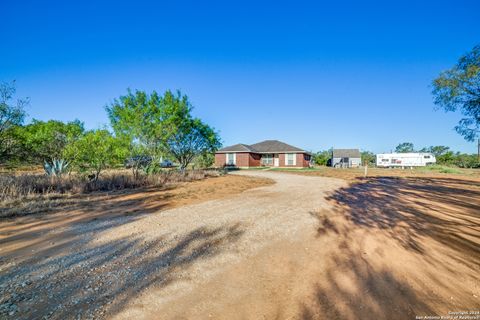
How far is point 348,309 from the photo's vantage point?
2.32 meters

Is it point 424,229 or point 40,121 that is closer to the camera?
point 424,229

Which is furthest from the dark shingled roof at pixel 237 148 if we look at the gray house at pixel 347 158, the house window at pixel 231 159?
the gray house at pixel 347 158

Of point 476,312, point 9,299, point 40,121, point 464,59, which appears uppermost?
point 464,59

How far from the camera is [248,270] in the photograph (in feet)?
10.3

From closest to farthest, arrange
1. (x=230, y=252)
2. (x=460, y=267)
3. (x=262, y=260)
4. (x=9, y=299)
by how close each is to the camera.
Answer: (x=9, y=299)
(x=460, y=267)
(x=262, y=260)
(x=230, y=252)

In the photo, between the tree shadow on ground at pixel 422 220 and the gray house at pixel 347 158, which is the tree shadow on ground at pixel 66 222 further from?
the gray house at pixel 347 158

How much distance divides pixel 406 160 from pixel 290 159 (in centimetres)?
2768

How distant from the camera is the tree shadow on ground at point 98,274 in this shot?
2.28 meters

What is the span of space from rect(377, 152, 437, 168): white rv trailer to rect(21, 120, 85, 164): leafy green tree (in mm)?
52735

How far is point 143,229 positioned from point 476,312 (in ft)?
17.7

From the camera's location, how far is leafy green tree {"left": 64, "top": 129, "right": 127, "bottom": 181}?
10828 millimetres

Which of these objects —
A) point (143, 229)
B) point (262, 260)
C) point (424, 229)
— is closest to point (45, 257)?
point (143, 229)

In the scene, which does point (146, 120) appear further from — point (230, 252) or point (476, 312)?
point (476, 312)

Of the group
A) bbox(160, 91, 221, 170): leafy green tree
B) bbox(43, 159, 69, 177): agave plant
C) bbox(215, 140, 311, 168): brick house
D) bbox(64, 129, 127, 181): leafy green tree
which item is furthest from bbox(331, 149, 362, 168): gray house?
bbox(43, 159, 69, 177): agave plant
